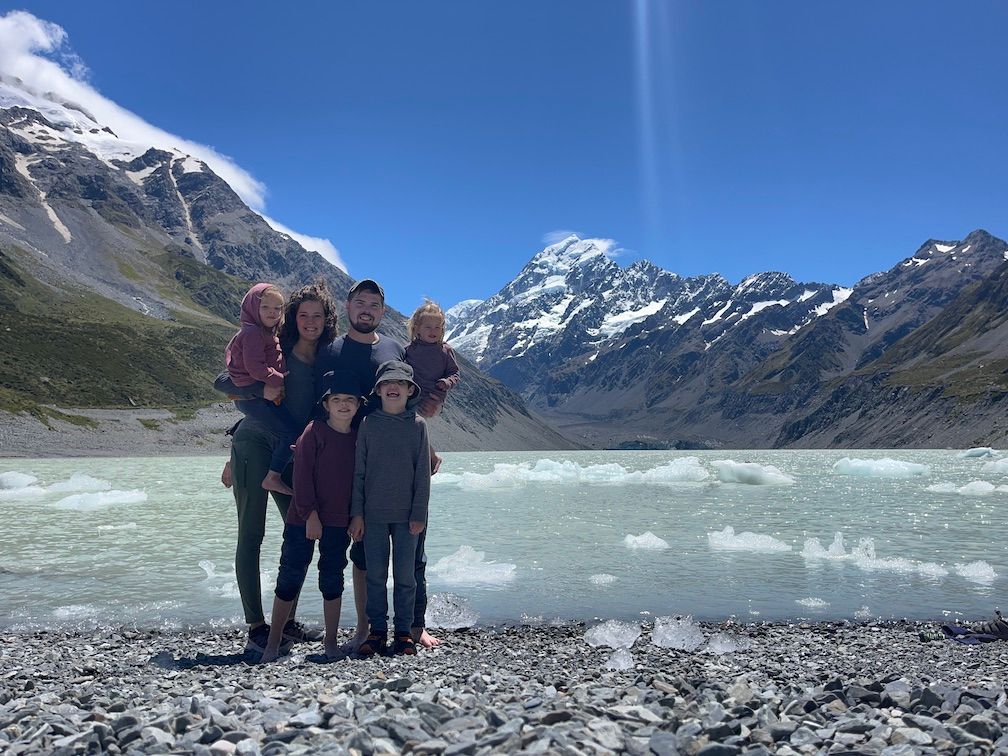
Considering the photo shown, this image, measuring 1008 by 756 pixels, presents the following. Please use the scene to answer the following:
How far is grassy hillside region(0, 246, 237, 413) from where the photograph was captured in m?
124

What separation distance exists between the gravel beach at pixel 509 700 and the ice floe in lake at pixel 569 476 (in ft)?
139

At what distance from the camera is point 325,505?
759 centimetres

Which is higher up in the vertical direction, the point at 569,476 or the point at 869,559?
the point at 869,559

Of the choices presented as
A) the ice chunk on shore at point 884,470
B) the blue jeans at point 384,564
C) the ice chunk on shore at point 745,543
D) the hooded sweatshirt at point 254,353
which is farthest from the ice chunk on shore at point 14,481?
the ice chunk on shore at point 884,470

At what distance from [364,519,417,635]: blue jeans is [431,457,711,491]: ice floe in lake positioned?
4270 centimetres

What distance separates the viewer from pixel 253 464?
311 inches

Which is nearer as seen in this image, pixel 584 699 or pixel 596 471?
pixel 584 699

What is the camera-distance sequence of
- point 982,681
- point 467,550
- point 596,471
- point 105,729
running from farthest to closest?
point 596,471
point 467,550
point 982,681
point 105,729

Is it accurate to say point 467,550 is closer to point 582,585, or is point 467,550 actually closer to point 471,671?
point 582,585

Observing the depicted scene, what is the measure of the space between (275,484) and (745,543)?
15.5m

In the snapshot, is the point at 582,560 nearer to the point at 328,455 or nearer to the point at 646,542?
the point at 646,542

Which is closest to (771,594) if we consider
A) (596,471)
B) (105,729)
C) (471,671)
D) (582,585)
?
(582,585)

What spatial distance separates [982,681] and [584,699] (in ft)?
14.3

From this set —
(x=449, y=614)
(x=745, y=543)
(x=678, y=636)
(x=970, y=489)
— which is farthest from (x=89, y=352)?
(x=678, y=636)
